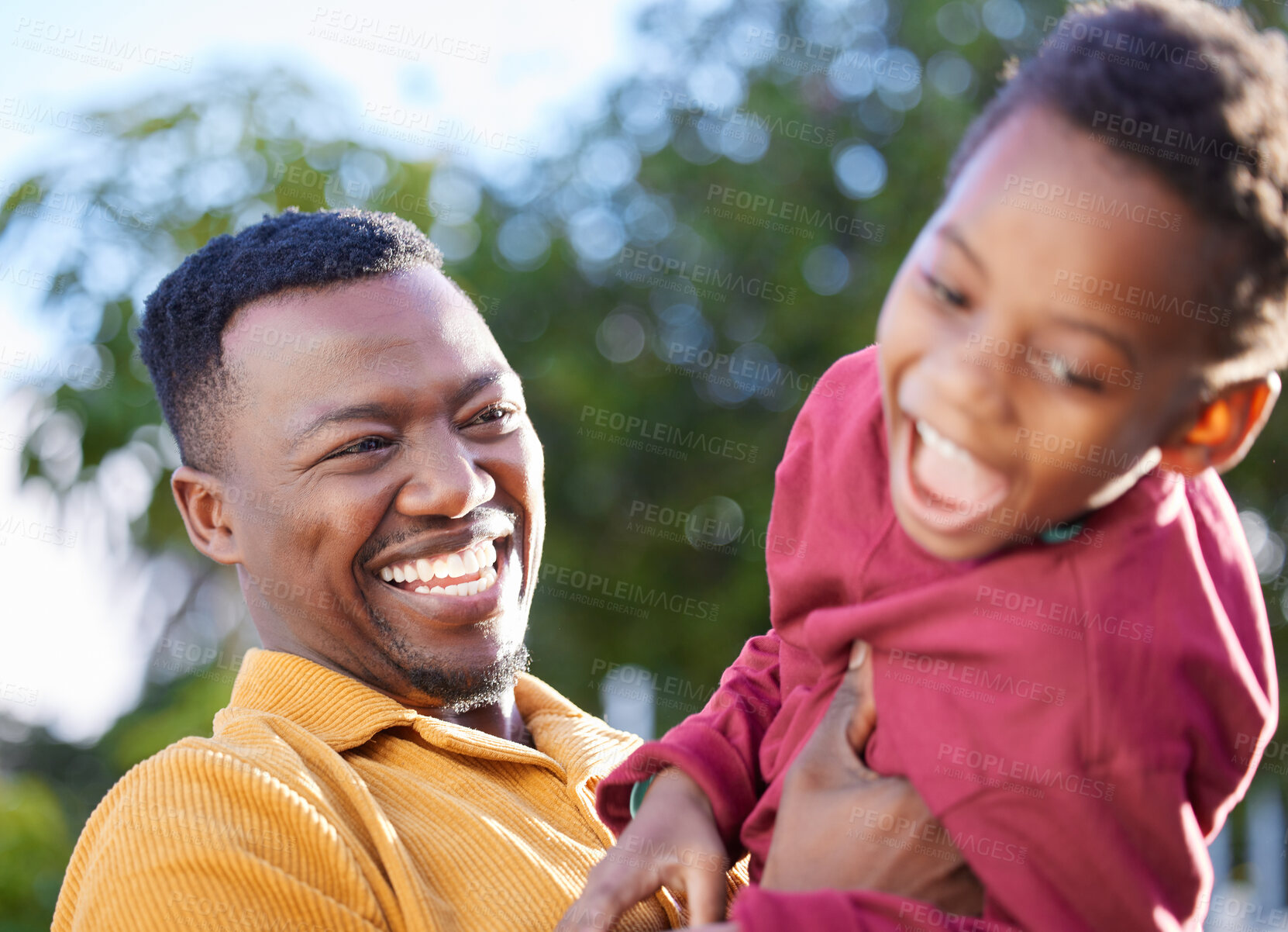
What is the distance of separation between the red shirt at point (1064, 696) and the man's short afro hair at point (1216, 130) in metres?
0.26

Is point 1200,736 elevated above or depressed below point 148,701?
above

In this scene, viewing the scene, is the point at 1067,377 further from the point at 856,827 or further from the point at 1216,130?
the point at 856,827

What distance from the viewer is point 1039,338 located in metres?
1.28

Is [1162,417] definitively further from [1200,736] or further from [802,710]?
[802,710]

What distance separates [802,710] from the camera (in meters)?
1.64

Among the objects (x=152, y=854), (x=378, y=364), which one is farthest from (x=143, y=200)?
(x=152, y=854)

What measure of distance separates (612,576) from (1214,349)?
8353 mm

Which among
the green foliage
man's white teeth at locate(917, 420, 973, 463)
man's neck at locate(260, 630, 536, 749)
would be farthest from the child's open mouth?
the green foliage

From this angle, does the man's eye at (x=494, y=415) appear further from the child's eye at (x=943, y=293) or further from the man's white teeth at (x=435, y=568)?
the child's eye at (x=943, y=293)

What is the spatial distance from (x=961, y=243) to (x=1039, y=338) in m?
0.15

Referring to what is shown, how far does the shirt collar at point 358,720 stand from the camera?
224 centimetres

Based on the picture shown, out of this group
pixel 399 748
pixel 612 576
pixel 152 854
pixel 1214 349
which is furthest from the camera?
pixel 612 576

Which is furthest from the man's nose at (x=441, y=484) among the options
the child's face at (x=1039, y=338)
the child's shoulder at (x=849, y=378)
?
the child's face at (x=1039, y=338)

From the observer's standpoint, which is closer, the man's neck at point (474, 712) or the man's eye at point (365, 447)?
the man's eye at point (365, 447)
